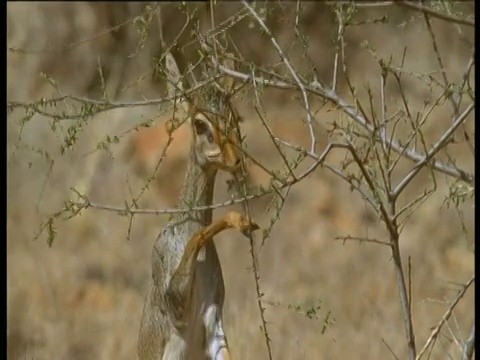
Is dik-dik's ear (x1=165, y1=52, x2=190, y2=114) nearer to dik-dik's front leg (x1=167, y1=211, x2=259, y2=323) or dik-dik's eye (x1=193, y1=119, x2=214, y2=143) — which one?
dik-dik's eye (x1=193, y1=119, x2=214, y2=143)

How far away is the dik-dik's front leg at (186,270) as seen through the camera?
159 centimetres

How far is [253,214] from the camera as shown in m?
2.07

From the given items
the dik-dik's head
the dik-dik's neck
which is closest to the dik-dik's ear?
the dik-dik's head

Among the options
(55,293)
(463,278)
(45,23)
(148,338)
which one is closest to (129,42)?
(45,23)

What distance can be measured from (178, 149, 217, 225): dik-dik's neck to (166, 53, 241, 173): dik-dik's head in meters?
0.04

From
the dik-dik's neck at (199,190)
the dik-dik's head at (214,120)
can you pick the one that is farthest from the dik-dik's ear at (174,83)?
the dik-dik's neck at (199,190)

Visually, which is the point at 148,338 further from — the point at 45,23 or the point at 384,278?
the point at 45,23

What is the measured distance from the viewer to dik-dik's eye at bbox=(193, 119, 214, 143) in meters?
1.61

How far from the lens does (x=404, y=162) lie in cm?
438

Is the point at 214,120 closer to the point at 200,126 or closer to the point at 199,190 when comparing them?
the point at 200,126

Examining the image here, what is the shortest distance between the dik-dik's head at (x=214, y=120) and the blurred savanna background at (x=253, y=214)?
0.16ft

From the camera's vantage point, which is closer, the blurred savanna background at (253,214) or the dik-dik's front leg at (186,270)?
the dik-dik's front leg at (186,270)

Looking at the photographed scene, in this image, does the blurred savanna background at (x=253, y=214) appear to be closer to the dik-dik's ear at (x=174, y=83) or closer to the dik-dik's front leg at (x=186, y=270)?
the dik-dik's ear at (x=174, y=83)

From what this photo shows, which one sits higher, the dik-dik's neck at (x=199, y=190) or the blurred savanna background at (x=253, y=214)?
the blurred savanna background at (x=253, y=214)
